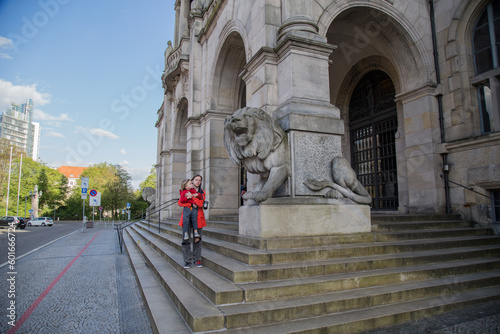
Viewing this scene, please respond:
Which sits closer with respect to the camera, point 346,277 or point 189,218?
point 346,277

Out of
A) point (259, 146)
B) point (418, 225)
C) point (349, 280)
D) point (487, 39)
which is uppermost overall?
point (487, 39)

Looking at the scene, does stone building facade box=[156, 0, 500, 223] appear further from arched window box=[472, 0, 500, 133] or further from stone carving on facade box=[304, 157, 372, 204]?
stone carving on facade box=[304, 157, 372, 204]

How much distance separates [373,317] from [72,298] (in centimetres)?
423

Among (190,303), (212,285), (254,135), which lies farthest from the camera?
(254,135)

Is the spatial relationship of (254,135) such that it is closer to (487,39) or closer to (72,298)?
(72,298)

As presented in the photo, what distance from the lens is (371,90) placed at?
1102 centimetres

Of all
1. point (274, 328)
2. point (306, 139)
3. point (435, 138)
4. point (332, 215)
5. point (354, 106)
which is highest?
point (354, 106)

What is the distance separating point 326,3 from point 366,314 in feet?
21.0

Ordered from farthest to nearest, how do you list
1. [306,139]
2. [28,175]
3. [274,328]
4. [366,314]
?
[28,175]
[306,139]
[366,314]
[274,328]

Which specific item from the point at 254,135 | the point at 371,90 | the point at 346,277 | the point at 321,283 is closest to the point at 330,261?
the point at 346,277

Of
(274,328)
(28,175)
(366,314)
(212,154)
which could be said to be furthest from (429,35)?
(28,175)

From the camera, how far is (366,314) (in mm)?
3150

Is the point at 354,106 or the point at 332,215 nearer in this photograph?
the point at 332,215

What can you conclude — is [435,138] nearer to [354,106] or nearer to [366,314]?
[354,106]
